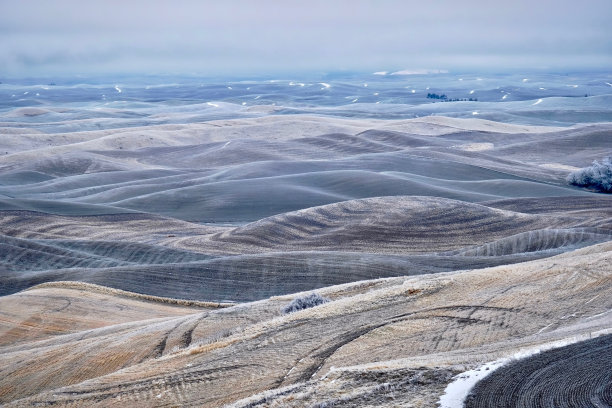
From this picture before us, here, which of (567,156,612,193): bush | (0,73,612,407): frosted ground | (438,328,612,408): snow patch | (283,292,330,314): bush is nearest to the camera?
(438,328,612,408): snow patch

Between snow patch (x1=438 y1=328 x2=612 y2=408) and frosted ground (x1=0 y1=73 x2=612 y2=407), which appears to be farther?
frosted ground (x1=0 y1=73 x2=612 y2=407)

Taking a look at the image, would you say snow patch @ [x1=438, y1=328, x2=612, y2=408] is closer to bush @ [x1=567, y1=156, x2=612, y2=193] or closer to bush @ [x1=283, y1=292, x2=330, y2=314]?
bush @ [x1=283, y1=292, x2=330, y2=314]

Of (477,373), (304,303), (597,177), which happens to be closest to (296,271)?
(304,303)

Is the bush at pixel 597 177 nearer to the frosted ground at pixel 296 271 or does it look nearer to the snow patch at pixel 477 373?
the frosted ground at pixel 296 271

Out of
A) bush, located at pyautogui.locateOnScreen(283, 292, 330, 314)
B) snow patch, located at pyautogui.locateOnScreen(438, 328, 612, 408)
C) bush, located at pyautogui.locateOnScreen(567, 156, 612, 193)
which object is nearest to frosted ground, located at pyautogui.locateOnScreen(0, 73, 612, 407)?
snow patch, located at pyautogui.locateOnScreen(438, 328, 612, 408)

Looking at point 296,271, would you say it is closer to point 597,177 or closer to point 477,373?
point 477,373

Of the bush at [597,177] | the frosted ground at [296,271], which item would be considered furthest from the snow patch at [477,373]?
the bush at [597,177]
